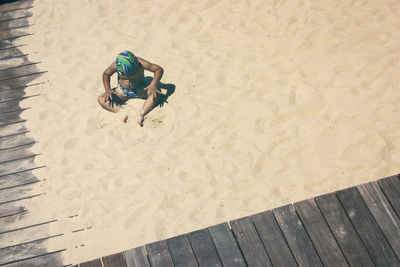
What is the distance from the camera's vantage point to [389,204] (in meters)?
3.55

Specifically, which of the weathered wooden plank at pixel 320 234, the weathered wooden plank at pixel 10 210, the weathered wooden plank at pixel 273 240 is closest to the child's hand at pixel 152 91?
the weathered wooden plank at pixel 10 210

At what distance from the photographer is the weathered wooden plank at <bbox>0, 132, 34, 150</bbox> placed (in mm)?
5215

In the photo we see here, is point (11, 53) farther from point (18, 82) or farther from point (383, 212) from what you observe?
point (383, 212)

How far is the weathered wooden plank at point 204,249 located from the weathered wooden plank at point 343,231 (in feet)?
3.54

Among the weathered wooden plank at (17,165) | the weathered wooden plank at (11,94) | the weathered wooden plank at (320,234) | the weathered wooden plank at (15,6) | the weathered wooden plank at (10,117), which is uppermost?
the weathered wooden plank at (320,234)

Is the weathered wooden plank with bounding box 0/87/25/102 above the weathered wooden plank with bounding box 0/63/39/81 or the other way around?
the other way around

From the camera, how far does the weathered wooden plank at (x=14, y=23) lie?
6684 millimetres

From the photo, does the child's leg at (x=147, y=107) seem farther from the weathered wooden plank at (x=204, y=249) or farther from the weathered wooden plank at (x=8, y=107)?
the weathered wooden plank at (x=204, y=249)

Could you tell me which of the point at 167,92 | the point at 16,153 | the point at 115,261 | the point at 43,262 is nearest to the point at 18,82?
the point at 16,153

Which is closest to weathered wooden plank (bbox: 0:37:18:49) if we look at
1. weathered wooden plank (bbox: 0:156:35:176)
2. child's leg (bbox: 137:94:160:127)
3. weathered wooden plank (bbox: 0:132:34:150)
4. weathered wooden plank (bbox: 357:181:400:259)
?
weathered wooden plank (bbox: 0:132:34:150)

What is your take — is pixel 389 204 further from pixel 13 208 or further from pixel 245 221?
pixel 13 208

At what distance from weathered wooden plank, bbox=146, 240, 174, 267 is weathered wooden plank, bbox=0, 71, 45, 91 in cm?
383

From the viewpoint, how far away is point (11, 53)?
20.7 feet

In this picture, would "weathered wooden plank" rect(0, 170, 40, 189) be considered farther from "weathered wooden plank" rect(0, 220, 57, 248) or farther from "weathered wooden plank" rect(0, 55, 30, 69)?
"weathered wooden plank" rect(0, 55, 30, 69)
